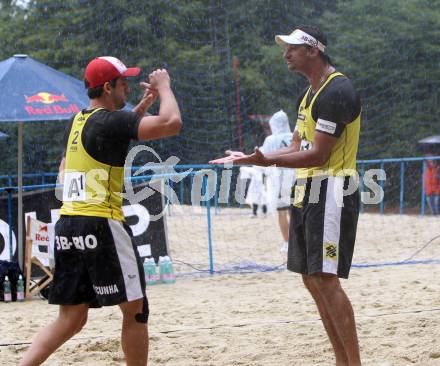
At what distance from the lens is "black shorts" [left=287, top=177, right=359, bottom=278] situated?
4.19 m

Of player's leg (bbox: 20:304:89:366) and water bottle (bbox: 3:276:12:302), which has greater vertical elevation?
player's leg (bbox: 20:304:89:366)

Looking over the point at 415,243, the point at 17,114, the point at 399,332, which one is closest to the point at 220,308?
the point at 399,332

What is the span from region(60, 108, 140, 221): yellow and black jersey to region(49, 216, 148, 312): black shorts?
68 millimetres

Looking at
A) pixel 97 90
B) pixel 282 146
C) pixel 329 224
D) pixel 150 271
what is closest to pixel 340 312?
pixel 329 224

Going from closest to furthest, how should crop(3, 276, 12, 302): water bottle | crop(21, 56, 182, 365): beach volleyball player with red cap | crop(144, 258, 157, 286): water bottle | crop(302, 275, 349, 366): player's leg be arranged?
crop(21, 56, 182, 365): beach volleyball player with red cap < crop(302, 275, 349, 366): player's leg < crop(3, 276, 12, 302): water bottle < crop(144, 258, 157, 286): water bottle

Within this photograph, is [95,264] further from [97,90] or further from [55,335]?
[97,90]

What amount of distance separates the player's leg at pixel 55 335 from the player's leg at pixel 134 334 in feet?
0.72

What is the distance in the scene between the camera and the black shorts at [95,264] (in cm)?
381

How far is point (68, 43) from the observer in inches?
707

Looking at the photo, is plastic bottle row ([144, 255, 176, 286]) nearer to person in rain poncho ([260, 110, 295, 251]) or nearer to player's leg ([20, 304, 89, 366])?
person in rain poncho ([260, 110, 295, 251])

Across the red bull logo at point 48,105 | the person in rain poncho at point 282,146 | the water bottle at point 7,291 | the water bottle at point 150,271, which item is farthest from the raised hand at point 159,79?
the person in rain poncho at point 282,146

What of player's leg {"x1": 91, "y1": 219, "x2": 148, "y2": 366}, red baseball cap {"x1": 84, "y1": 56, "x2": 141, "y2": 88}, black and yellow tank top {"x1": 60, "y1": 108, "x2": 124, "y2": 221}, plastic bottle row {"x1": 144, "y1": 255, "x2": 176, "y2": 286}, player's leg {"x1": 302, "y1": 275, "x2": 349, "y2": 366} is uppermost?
red baseball cap {"x1": 84, "y1": 56, "x2": 141, "y2": 88}

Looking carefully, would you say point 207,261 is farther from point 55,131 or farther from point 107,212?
point 55,131

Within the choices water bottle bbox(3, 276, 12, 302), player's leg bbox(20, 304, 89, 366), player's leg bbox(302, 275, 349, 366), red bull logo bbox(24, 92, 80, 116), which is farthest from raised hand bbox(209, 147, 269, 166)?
water bottle bbox(3, 276, 12, 302)
